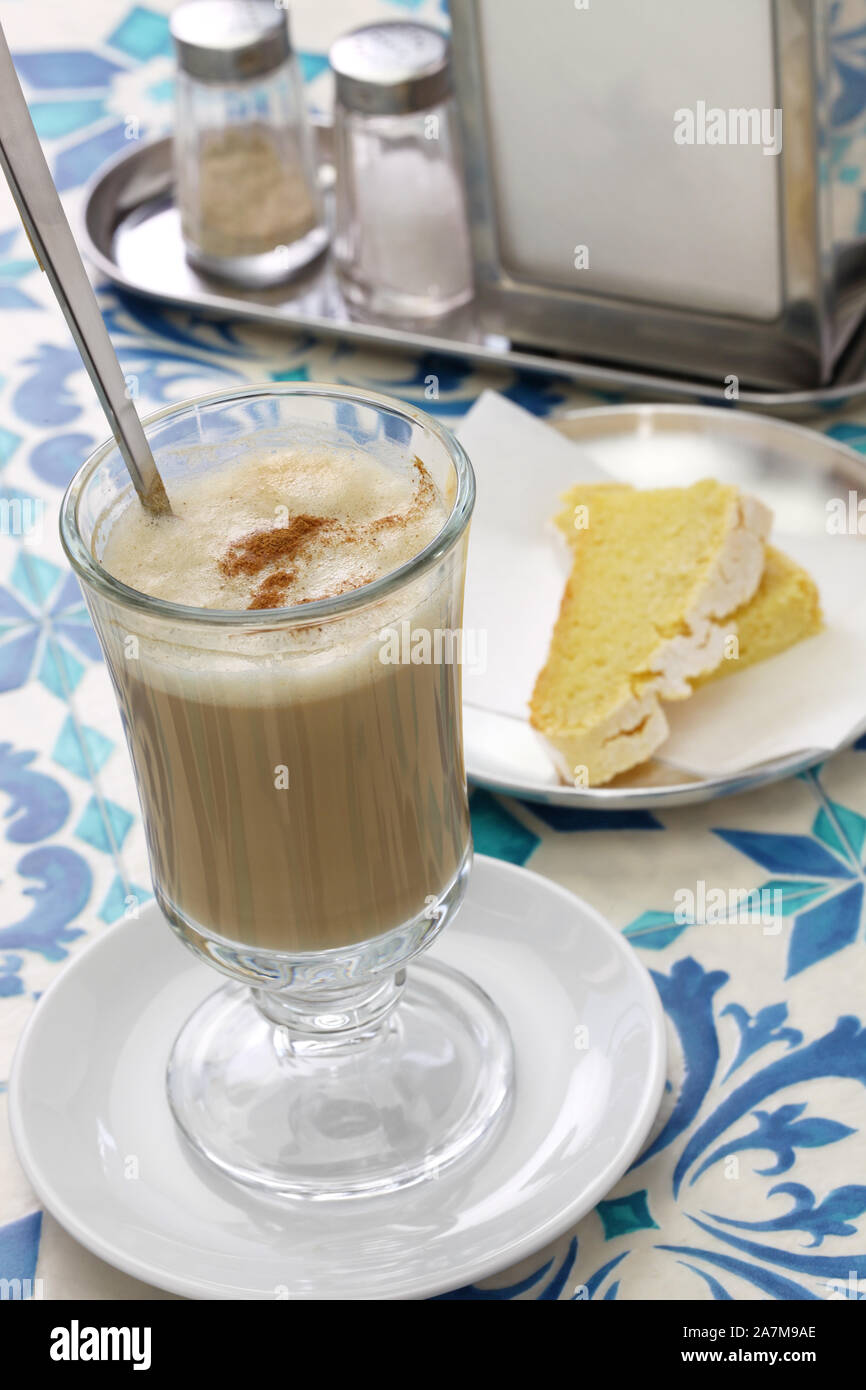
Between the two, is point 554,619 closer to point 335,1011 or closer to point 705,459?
point 705,459

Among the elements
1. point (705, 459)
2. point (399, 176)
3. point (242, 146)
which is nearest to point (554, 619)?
point (705, 459)

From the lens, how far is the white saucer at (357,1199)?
0.66m

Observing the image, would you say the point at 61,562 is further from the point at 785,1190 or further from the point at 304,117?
the point at 785,1190

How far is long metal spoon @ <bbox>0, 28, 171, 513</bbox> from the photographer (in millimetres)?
538

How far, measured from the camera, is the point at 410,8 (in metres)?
1.99

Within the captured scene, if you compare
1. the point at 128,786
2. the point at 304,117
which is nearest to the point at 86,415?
the point at 304,117

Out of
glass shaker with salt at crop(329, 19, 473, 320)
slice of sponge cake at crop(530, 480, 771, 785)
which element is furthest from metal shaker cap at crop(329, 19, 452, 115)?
slice of sponge cake at crop(530, 480, 771, 785)

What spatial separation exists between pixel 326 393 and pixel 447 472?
8cm

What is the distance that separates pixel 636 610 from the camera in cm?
98

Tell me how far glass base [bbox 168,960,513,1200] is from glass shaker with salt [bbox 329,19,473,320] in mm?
744

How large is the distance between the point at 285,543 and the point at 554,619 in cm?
43

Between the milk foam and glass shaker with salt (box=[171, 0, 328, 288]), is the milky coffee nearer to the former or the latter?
the milk foam

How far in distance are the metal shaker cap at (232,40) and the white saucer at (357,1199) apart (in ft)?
2.76

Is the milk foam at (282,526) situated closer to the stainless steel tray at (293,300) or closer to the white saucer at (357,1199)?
the white saucer at (357,1199)
